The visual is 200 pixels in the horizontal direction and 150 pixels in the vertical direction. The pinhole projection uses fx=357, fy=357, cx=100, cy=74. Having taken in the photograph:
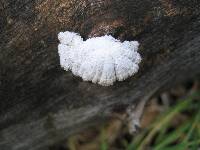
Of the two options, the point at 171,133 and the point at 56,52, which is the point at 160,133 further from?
the point at 56,52

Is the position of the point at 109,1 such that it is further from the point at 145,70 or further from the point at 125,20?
the point at 145,70

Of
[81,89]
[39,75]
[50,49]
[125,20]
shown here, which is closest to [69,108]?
[81,89]

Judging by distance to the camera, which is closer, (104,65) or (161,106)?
(104,65)

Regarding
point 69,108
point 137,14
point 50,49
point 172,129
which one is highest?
point 137,14

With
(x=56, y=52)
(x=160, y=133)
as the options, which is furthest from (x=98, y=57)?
(x=160, y=133)

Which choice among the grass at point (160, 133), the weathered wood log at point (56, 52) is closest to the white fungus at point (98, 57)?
the weathered wood log at point (56, 52)
